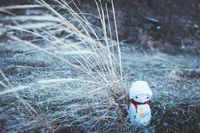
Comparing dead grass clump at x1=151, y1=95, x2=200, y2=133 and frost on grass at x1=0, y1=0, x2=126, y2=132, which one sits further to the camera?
dead grass clump at x1=151, y1=95, x2=200, y2=133

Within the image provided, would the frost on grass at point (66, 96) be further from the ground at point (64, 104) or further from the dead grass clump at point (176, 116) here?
the dead grass clump at point (176, 116)

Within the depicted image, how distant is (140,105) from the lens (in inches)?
35.6

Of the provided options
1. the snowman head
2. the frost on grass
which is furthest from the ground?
the snowman head

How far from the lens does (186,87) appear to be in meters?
1.52

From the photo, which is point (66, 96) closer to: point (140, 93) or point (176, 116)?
point (140, 93)

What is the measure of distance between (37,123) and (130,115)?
42 cm

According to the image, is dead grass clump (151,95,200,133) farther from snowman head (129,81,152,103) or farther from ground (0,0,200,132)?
snowman head (129,81,152,103)

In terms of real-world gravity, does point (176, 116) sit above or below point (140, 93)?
below

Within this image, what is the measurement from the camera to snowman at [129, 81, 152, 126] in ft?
2.93

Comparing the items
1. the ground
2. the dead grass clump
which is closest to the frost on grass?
the ground

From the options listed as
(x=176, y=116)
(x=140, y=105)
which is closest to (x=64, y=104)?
(x=140, y=105)

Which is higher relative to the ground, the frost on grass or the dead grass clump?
the frost on grass

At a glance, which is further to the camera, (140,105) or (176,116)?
(176,116)

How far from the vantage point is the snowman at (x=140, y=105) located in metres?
0.89
